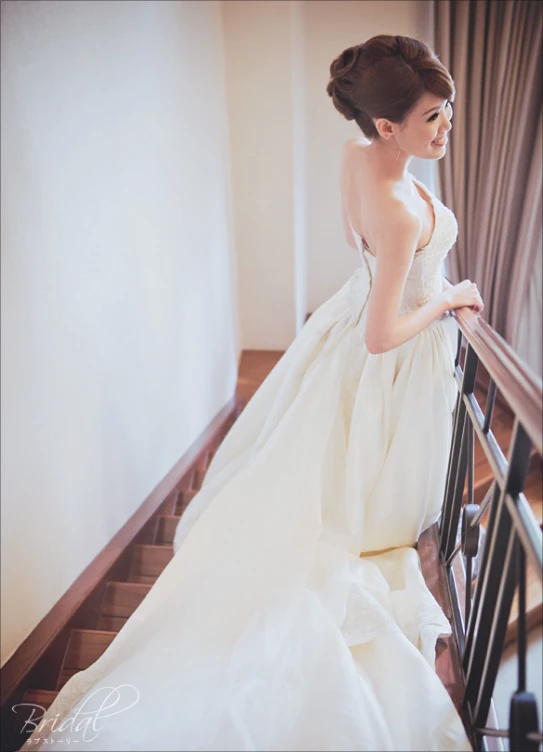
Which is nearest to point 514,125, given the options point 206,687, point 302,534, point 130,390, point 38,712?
point 130,390

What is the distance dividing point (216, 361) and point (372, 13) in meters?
2.70

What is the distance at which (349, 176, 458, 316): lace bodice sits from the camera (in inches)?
58.6

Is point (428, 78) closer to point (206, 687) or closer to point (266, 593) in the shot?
point (266, 593)

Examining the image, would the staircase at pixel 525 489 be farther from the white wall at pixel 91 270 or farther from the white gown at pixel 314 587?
the white wall at pixel 91 270

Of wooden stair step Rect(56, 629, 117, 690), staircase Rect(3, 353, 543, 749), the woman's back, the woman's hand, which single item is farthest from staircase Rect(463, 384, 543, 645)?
wooden stair step Rect(56, 629, 117, 690)

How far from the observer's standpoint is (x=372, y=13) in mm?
3990

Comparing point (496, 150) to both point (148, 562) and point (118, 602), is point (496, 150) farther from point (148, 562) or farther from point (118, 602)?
point (118, 602)

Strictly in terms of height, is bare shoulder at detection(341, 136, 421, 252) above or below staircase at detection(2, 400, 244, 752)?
above

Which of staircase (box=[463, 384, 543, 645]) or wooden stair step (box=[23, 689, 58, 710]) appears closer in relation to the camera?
wooden stair step (box=[23, 689, 58, 710])

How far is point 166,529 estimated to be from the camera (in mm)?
2604

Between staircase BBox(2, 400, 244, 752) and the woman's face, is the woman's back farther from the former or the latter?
staircase BBox(2, 400, 244, 752)

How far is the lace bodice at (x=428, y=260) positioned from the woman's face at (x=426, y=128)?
0.57ft

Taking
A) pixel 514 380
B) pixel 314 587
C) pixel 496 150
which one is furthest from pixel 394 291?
pixel 496 150

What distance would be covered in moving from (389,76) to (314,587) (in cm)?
117
